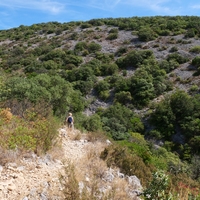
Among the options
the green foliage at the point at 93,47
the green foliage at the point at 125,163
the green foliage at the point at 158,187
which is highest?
the green foliage at the point at 93,47

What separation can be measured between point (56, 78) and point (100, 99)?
470 inches

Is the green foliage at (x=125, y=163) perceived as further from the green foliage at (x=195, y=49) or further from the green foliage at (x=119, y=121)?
the green foliage at (x=195, y=49)

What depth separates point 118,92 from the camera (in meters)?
28.2

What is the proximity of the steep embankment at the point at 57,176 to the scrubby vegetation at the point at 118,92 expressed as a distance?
0.42 m

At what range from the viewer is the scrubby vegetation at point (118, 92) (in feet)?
23.1

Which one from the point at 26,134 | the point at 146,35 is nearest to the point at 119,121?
the point at 26,134

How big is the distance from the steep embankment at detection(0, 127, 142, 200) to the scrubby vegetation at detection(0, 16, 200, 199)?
0.42 metres

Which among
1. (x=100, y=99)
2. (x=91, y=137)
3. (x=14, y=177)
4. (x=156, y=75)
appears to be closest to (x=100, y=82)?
(x=100, y=99)

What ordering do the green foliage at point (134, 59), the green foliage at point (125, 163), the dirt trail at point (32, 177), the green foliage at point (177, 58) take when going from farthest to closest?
1. the green foliage at point (134, 59)
2. the green foliage at point (177, 58)
3. the green foliage at point (125, 163)
4. the dirt trail at point (32, 177)

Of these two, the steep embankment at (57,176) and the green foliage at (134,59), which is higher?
the green foliage at (134,59)

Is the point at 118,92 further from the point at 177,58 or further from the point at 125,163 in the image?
the point at 125,163

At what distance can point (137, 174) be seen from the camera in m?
6.88

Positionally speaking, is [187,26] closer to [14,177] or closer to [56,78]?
[56,78]

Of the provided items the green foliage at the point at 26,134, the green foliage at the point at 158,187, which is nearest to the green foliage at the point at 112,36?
the green foliage at the point at 26,134
